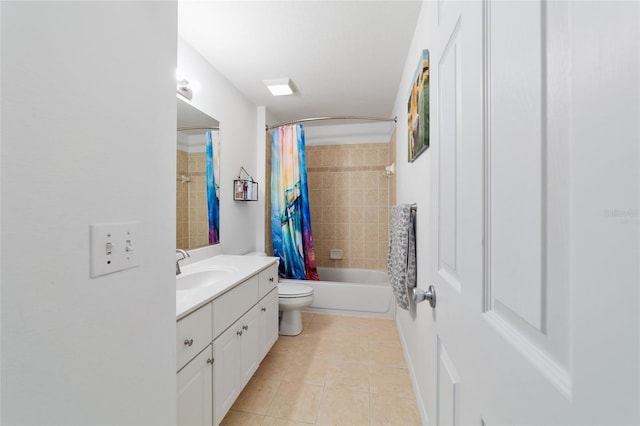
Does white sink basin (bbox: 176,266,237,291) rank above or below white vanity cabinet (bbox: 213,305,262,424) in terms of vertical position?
above

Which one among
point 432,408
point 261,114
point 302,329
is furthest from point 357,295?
point 261,114

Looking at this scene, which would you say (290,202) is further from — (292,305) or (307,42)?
(307,42)

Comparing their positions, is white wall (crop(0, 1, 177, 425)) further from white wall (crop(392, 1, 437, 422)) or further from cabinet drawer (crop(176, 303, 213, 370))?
white wall (crop(392, 1, 437, 422))

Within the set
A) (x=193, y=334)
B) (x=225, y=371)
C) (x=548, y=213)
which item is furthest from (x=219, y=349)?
(x=548, y=213)

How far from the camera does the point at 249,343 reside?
5.21 feet

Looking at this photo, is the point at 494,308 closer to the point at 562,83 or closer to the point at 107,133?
the point at 562,83

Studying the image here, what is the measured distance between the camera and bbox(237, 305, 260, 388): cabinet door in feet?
4.92

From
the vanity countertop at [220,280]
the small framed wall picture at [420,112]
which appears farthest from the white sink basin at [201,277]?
the small framed wall picture at [420,112]

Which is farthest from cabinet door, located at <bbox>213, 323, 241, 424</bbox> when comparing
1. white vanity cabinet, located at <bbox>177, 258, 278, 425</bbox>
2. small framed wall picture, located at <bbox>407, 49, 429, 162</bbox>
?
small framed wall picture, located at <bbox>407, 49, 429, 162</bbox>

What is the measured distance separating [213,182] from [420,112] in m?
1.62

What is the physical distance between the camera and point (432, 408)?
855 millimetres

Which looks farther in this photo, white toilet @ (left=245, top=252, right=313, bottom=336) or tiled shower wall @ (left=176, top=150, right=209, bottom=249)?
white toilet @ (left=245, top=252, right=313, bottom=336)

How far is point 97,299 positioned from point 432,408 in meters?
1.03

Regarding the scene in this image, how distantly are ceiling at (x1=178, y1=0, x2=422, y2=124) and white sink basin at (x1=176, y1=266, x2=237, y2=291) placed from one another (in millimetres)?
1554
